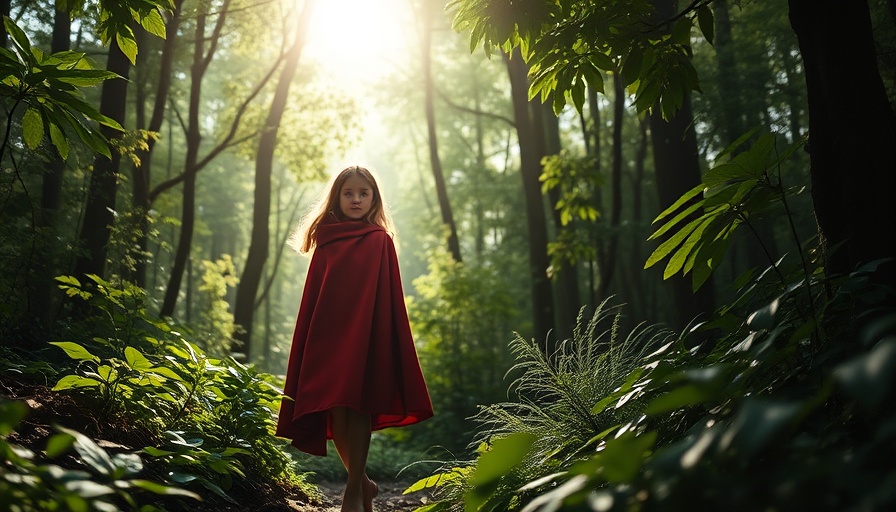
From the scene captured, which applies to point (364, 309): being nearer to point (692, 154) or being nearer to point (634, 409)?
point (634, 409)

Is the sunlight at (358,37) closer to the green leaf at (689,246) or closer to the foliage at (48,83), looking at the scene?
the foliage at (48,83)

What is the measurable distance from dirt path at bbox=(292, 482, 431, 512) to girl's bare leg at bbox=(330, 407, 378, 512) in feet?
1.06

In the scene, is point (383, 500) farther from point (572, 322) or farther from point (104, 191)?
point (572, 322)

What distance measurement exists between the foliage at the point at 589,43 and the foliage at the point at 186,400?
2096mm

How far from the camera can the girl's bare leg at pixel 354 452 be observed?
142 inches

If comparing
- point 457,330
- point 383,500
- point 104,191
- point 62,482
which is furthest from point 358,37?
point 62,482

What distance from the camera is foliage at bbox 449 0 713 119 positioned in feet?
8.84

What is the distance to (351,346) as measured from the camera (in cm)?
378

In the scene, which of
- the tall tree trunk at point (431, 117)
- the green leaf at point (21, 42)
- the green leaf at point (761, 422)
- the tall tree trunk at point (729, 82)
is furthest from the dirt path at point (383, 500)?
the tall tree trunk at point (729, 82)

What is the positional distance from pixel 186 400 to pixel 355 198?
63.3 inches

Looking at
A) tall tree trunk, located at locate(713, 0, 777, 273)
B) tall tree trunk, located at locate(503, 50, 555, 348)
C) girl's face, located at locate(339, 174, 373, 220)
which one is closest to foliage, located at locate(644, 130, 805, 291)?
girl's face, located at locate(339, 174, 373, 220)

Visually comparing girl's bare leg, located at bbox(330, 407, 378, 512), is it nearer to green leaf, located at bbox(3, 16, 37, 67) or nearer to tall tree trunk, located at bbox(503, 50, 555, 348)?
green leaf, located at bbox(3, 16, 37, 67)

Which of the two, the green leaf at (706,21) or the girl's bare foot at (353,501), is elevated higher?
the green leaf at (706,21)

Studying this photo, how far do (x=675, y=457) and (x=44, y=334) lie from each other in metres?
4.60
